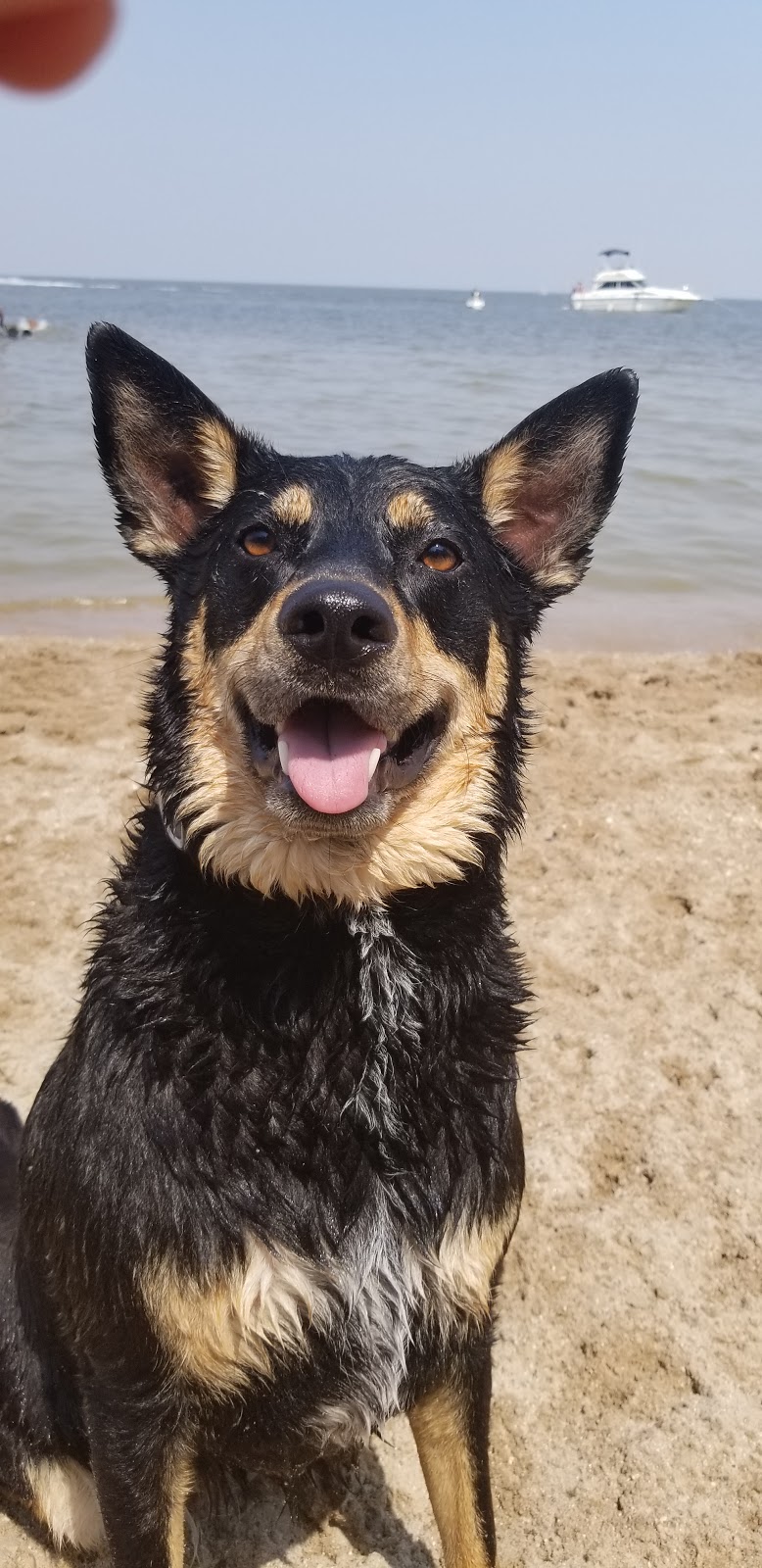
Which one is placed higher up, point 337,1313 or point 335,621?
point 335,621

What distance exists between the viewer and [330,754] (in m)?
2.53

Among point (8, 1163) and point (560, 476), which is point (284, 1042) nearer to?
point (8, 1163)

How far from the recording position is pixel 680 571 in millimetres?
10680

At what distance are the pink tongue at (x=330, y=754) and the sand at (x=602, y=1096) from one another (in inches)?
81.1

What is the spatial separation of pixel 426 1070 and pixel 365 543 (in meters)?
1.27

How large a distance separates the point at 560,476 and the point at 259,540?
0.88m

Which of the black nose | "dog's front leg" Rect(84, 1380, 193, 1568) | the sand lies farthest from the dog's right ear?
the sand

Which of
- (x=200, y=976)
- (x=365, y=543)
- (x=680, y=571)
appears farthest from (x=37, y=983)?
(x=680, y=571)

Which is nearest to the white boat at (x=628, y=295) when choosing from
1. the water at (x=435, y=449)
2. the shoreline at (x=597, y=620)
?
the water at (x=435, y=449)

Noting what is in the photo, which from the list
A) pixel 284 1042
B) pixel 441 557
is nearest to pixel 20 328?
pixel 441 557

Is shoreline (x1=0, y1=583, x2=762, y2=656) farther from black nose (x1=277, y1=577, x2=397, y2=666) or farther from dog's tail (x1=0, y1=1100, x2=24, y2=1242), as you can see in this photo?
black nose (x1=277, y1=577, x2=397, y2=666)

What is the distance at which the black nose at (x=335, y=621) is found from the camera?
2.38m

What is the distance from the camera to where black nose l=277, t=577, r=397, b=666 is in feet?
7.79

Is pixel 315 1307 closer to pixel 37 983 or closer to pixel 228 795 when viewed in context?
pixel 228 795
